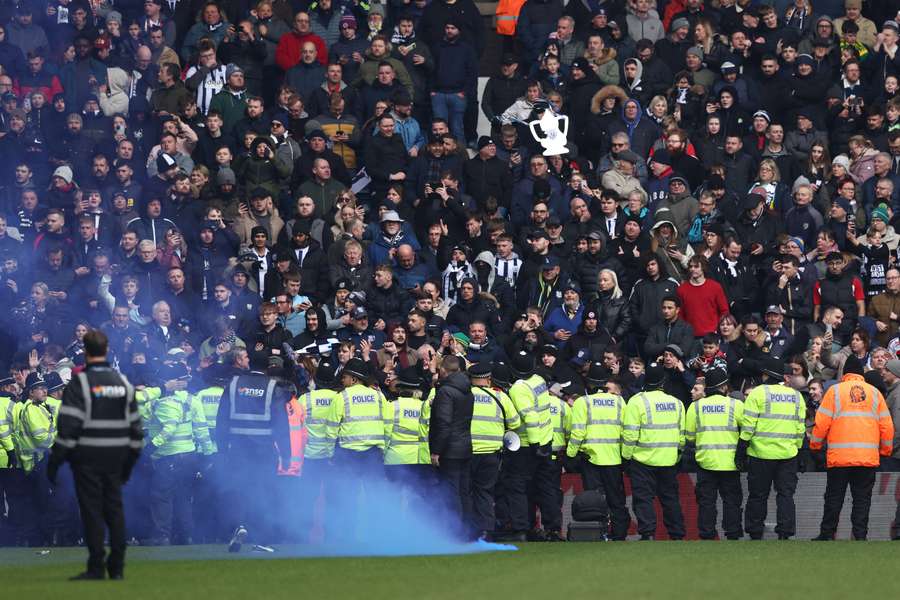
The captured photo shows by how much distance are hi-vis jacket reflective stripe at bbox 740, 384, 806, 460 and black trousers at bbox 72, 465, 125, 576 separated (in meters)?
8.34

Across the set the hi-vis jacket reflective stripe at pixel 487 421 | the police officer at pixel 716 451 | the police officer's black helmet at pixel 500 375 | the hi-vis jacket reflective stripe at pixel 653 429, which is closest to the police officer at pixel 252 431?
the hi-vis jacket reflective stripe at pixel 487 421

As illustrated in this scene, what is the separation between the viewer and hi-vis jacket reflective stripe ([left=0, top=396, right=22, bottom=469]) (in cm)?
2167

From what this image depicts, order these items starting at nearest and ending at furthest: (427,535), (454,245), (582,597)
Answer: (582,597)
(427,535)
(454,245)

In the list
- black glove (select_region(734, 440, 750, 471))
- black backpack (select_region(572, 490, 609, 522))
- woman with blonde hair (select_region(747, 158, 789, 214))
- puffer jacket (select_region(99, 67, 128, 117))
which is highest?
puffer jacket (select_region(99, 67, 128, 117))

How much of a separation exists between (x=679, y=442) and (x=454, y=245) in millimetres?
5137

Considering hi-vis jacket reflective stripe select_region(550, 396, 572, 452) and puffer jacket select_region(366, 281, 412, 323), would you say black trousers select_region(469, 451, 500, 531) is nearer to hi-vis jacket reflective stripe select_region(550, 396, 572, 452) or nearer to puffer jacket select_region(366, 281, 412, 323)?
hi-vis jacket reflective stripe select_region(550, 396, 572, 452)

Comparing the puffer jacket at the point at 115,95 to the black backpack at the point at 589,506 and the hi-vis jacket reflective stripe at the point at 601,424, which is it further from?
the black backpack at the point at 589,506

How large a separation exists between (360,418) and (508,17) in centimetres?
1014

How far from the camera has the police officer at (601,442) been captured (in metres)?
21.7

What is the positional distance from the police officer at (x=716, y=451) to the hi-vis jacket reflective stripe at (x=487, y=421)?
7.49 feet

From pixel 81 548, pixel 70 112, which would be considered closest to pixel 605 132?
pixel 70 112

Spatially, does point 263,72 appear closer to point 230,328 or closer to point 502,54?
point 502,54

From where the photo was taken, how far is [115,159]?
1033 inches

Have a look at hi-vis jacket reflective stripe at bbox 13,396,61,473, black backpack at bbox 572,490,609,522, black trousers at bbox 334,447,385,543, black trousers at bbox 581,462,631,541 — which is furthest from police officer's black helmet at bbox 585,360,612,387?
hi-vis jacket reflective stripe at bbox 13,396,61,473
